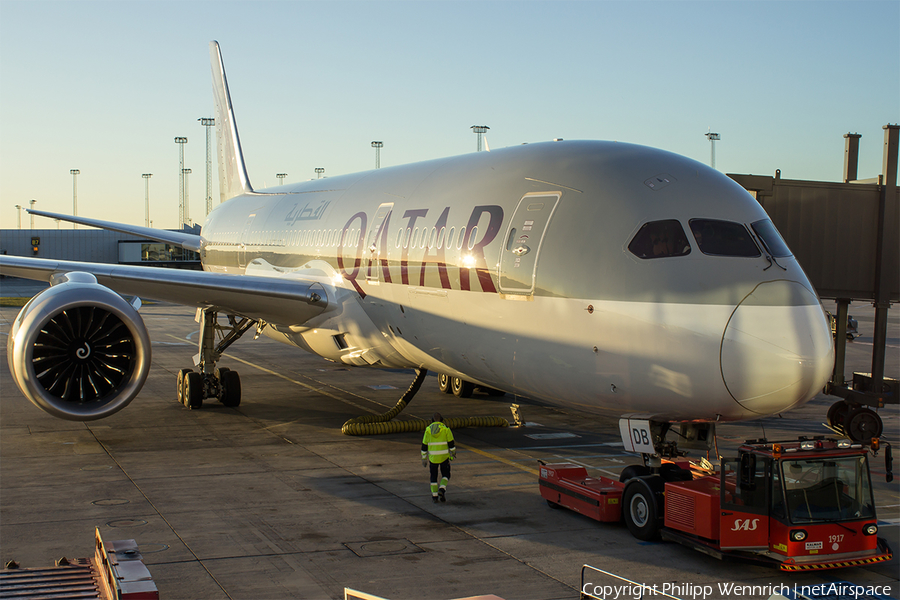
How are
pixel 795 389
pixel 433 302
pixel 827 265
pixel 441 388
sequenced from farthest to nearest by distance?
pixel 441 388 → pixel 827 265 → pixel 433 302 → pixel 795 389

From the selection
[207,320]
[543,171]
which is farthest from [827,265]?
[207,320]

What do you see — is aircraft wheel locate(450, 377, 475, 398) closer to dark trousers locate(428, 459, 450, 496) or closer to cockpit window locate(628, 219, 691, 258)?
dark trousers locate(428, 459, 450, 496)

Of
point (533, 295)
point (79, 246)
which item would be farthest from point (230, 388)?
point (79, 246)

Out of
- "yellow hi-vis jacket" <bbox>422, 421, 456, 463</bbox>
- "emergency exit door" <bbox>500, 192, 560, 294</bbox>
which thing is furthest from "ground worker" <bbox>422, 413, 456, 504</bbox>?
"emergency exit door" <bbox>500, 192, 560, 294</bbox>

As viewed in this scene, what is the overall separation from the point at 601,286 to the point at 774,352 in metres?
2.22

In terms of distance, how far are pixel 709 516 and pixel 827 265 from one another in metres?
11.1

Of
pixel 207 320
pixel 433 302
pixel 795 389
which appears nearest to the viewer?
pixel 795 389

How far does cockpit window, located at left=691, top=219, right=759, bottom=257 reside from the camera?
10461 millimetres

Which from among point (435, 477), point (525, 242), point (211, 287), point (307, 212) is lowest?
point (435, 477)

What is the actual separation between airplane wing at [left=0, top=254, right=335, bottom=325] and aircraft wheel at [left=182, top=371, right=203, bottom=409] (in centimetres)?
347

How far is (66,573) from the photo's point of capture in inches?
332

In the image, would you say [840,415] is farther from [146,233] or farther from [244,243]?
[146,233]

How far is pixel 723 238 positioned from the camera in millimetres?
10609

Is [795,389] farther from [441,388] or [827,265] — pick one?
[441,388]
